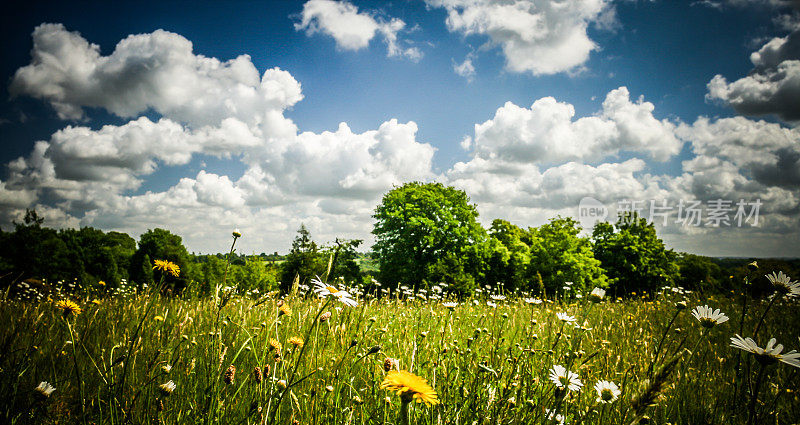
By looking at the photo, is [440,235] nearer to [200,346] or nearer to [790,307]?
[790,307]

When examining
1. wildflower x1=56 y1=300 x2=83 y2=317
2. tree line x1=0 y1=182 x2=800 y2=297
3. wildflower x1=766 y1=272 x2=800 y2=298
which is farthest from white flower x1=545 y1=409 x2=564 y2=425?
tree line x1=0 y1=182 x2=800 y2=297

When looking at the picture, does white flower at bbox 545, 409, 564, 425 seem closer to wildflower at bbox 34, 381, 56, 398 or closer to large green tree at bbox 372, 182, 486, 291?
wildflower at bbox 34, 381, 56, 398

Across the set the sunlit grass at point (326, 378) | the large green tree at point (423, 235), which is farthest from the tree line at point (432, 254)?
the sunlit grass at point (326, 378)

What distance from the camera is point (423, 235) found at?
22172mm

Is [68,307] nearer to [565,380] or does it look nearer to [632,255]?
[565,380]

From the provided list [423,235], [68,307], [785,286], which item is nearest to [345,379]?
[68,307]

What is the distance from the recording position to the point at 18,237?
23734mm

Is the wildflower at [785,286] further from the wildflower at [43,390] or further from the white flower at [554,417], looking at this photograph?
the wildflower at [43,390]

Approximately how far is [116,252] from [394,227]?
94.1 ft

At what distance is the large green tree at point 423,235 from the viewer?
21.6 meters

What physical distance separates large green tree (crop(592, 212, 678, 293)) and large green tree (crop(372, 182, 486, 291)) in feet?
50.8

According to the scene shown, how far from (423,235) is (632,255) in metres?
22.3

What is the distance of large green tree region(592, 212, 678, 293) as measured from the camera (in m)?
30.2

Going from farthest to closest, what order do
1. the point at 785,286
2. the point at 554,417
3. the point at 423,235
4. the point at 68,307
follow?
the point at 423,235
the point at 68,307
the point at 785,286
the point at 554,417
